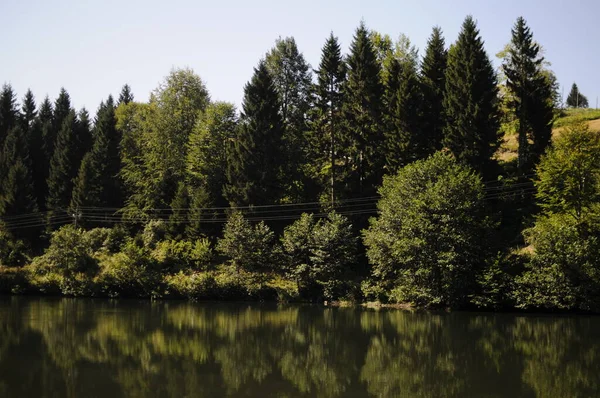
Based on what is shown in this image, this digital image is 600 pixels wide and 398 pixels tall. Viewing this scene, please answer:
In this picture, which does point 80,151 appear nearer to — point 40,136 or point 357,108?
point 40,136

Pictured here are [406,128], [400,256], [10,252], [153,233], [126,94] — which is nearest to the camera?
[400,256]

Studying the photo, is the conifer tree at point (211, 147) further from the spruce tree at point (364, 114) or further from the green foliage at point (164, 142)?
the spruce tree at point (364, 114)

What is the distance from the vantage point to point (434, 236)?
123ft

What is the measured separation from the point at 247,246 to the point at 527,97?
28.4 meters

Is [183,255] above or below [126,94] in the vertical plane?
below

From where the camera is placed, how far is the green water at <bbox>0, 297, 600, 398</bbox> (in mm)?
16344

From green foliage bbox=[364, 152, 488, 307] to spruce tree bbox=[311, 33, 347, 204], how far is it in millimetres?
12493

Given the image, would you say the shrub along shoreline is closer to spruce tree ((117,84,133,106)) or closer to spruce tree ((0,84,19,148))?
spruce tree ((0,84,19,148))

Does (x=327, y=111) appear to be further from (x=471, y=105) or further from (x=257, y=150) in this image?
(x=471, y=105)

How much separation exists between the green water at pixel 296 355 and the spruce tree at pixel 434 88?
20.0 meters

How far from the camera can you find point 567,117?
67812 millimetres

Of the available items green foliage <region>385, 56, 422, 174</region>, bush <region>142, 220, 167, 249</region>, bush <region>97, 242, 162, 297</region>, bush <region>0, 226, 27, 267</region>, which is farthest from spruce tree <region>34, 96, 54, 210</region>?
green foliage <region>385, 56, 422, 174</region>

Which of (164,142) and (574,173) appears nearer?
(574,173)

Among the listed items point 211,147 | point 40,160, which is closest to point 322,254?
point 211,147
